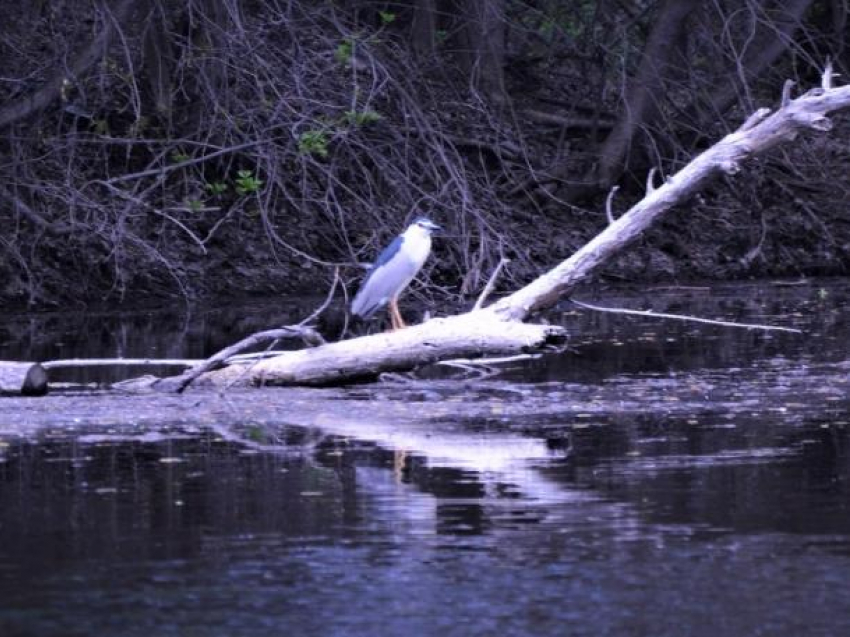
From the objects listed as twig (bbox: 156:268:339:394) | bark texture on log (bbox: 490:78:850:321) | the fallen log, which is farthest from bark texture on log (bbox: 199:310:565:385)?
the fallen log

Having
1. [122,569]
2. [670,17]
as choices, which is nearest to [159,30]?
[670,17]

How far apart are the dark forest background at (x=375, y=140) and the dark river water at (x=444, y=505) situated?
473 cm

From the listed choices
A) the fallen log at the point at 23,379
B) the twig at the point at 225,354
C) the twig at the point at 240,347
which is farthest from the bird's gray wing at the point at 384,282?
the fallen log at the point at 23,379

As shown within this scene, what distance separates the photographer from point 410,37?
21.3 m

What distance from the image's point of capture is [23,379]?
11.6 meters

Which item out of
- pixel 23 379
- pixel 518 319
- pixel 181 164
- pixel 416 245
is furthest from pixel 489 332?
pixel 181 164

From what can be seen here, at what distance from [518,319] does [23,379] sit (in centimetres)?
305

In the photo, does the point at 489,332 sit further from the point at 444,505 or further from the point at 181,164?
the point at 181,164

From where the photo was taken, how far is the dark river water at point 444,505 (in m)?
6.20

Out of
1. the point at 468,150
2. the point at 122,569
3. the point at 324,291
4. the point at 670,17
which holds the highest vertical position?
the point at 670,17

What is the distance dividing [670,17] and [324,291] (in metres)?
4.79

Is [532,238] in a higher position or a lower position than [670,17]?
lower

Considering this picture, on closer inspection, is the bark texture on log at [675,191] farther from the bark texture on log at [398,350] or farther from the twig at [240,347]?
the twig at [240,347]

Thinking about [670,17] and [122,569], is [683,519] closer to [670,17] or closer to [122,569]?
[122,569]
